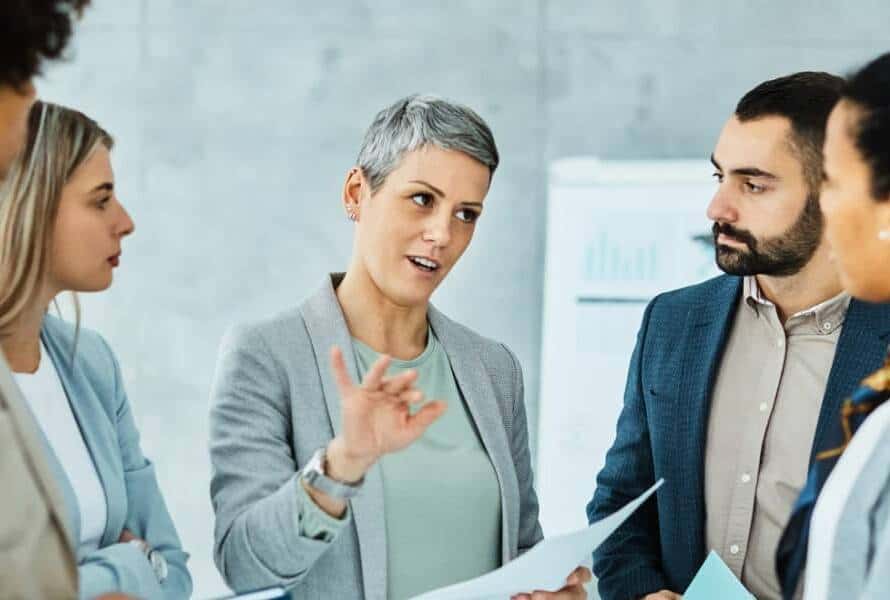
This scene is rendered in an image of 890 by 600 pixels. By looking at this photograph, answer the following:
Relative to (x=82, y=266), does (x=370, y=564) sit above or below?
below

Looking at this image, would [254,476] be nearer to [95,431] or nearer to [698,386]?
[95,431]

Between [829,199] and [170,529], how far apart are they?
1168 millimetres

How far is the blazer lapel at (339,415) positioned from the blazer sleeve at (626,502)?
0.55 metres

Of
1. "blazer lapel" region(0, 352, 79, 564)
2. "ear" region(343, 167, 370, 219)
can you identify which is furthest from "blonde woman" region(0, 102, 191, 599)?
"blazer lapel" region(0, 352, 79, 564)

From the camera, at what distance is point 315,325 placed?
7.23ft

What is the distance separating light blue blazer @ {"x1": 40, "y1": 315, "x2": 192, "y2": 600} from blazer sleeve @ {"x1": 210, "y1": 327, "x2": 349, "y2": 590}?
97mm

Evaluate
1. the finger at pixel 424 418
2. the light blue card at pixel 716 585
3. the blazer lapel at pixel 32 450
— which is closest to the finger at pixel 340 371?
the finger at pixel 424 418

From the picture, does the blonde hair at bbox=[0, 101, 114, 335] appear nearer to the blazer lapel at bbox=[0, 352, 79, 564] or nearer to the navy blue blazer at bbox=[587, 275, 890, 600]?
the blazer lapel at bbox=[0, 352, 79, 564]

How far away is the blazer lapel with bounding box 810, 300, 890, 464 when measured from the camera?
2.27 m

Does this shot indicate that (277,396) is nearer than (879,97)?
No

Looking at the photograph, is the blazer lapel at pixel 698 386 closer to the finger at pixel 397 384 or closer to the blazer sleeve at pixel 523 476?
the blazer sleeve at pixel 523 476

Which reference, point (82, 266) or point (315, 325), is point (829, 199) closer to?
point (315, 325)

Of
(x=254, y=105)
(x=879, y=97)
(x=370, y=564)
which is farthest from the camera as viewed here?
(x=254, y=105)

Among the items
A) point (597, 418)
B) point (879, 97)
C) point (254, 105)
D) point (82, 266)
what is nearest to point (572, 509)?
point (597, 418)
